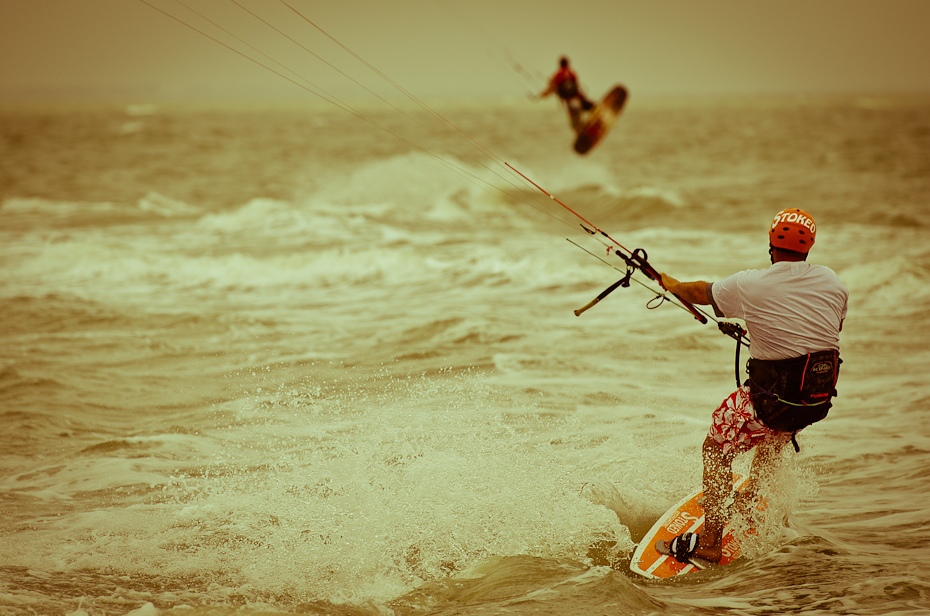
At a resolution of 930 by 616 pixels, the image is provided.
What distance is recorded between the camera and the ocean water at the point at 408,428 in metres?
4.46

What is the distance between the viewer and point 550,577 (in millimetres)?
Answer: 4496

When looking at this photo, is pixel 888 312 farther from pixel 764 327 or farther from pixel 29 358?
pixel 29 358

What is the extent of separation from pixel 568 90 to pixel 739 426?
577 inches

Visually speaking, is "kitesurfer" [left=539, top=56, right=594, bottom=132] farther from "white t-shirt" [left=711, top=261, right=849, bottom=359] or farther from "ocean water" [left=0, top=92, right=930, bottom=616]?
"white t-shirt" [left=711, top=261, right=849, bottom=359]

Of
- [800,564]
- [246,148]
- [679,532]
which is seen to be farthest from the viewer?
[246,148]

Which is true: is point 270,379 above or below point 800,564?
above

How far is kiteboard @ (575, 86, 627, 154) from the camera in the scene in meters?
18.6

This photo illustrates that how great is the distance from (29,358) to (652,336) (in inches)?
273

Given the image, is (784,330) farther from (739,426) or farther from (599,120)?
(599,120)

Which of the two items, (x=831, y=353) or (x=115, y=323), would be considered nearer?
(x=831, y=353)

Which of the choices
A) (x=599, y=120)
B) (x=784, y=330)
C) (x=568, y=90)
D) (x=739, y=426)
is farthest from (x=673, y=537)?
(x=599, y=120)

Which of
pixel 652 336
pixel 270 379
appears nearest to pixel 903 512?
pixel 652 336

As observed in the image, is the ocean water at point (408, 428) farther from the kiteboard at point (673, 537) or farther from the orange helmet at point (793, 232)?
the orange helmet at point (793, 232)

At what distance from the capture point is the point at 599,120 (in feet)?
61.8
